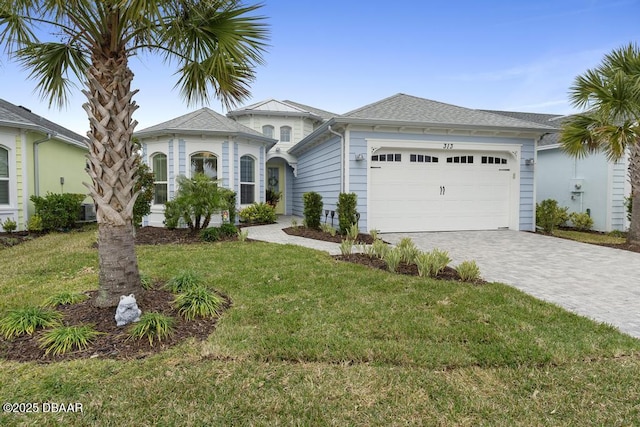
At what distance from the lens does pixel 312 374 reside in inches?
105

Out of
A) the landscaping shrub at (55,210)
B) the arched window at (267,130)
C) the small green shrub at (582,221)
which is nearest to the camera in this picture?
the landscaping shrub at (55,210)

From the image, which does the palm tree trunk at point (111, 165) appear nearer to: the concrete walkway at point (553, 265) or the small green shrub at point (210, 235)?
the concrete walkway at point (553, 265)

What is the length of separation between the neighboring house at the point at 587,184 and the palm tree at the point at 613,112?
245 cm

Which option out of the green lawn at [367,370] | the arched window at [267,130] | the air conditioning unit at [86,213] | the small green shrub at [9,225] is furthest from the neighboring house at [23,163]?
the arched window at [267,130]

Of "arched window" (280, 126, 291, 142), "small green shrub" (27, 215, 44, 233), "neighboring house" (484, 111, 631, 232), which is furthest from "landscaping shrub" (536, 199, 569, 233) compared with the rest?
"small green shrub" (27, 215, 44, 233)

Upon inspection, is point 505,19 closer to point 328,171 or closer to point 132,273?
point 328,171

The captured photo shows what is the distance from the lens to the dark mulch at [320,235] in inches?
350

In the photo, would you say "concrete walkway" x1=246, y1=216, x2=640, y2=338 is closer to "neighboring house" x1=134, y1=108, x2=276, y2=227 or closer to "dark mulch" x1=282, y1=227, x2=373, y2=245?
"dark mulch" x1=282, y1=227, x2=373, y2=245

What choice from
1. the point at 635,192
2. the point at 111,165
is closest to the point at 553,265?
the point at 635,192

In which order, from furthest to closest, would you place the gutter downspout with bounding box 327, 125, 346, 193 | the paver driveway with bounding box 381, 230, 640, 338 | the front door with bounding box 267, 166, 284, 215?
the front door with bounding box 267, 166, 284, 215, the gutter downspout with bounding box 327, 125, 346, 193, the paver driveway with bounding box 381, 230, 640, 338

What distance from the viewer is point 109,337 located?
10.6 ft

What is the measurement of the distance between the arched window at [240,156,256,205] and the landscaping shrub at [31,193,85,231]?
4.92 m

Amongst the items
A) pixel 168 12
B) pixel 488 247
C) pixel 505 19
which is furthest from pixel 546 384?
pixel 505 19

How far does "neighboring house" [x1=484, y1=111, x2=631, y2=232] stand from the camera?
11.6 meters
